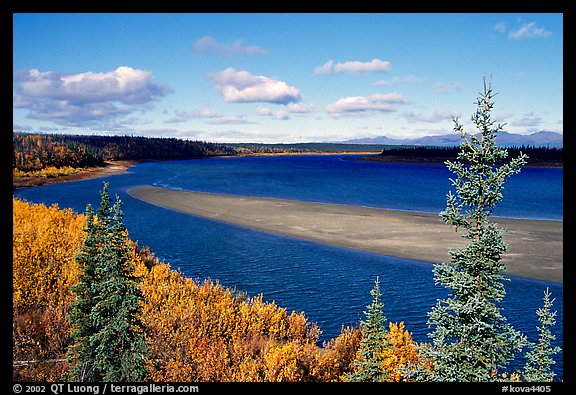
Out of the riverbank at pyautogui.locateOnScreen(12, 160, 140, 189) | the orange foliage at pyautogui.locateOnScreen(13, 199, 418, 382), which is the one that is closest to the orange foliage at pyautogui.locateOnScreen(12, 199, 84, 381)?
the orange foliage at pyautogui.locateOnScreen(13, 199, 418, 382)

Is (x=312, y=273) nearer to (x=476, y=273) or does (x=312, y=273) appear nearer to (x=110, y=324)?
(x=110, y=324)

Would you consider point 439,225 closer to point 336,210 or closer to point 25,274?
point 336,210

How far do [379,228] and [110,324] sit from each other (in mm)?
34566

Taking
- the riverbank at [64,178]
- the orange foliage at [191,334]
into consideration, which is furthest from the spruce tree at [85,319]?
the riverbank at [64,178]

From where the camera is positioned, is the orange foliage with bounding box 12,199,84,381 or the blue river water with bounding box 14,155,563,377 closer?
the orange foliage with bounding box 12,199,84,381

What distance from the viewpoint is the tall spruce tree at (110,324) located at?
12.4 metres

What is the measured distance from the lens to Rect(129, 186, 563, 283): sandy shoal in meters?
33.2

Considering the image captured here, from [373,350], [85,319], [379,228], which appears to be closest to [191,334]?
[85,319]

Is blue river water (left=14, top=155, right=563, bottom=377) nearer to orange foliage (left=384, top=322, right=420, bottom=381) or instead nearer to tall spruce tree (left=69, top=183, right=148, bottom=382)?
orange foliage (left=384, top=322, right=420, bottom=381)

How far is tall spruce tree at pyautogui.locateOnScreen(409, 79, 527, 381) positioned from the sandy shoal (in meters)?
22.3

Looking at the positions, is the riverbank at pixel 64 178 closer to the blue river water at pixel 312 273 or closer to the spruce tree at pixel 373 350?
the blue river water at pixel 312 273

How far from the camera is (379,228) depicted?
4416 centimetres

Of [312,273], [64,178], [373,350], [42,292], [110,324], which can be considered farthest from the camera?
[64,178]
